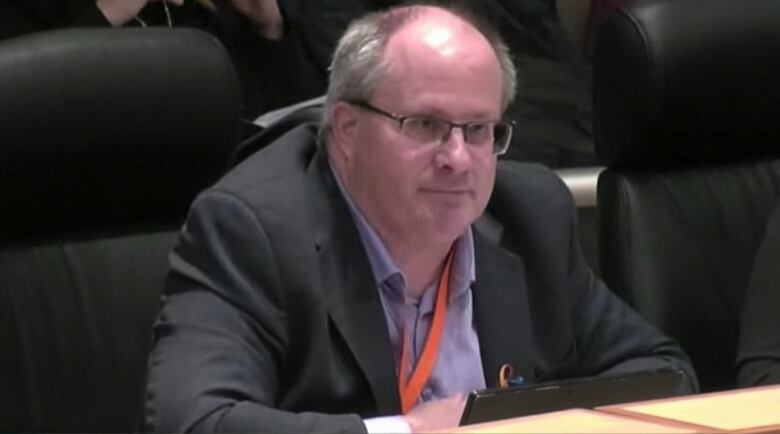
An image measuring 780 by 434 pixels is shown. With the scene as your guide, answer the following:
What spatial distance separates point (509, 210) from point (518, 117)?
70 centimetres

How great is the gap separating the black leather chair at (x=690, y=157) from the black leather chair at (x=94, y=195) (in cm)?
57

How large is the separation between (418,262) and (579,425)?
2.36 feet

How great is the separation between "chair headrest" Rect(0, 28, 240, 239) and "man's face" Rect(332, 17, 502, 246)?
23cm

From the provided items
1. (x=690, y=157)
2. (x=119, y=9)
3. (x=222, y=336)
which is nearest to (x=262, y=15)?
(x=119, y=9)

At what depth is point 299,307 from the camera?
5.63ft

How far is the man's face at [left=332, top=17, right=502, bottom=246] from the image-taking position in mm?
1759

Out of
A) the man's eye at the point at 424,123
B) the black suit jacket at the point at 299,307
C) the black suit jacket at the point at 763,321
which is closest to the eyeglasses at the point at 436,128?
the man's eye at the point at 424,123

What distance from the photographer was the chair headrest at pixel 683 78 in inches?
83.0

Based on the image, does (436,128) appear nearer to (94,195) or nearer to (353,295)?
(353,295)

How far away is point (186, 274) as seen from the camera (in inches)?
68.3

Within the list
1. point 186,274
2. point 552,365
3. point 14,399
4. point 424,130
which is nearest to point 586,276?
point 552,365

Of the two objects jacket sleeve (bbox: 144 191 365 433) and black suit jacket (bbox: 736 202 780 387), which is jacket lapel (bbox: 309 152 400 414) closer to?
jacket sleeve (bbox: 144 191 365 433)

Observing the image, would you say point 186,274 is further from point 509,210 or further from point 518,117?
point 518,117

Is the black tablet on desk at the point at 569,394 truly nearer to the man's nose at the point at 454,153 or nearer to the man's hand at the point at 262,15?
the man's nose at the point at 454,153
